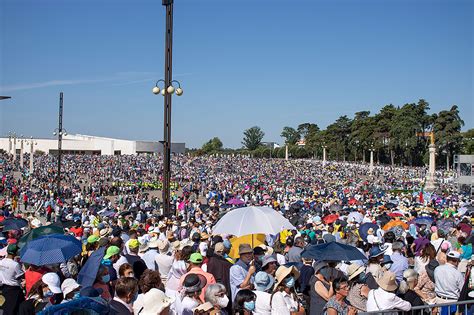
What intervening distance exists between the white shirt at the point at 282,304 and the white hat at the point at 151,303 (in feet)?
3.41

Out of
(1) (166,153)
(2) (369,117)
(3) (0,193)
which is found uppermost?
(2) (369,117)

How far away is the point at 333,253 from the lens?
681 centimetres

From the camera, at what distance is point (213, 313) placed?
191 inches

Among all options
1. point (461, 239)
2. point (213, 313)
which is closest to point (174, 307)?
point (213, 313)

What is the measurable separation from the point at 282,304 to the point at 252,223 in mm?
3296

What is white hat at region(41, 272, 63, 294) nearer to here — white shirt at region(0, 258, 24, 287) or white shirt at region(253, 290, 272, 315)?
white shirt at region(0, 258, 24, 287)

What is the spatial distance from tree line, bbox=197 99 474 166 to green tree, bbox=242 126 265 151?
2157 inches

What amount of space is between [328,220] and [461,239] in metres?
5.96

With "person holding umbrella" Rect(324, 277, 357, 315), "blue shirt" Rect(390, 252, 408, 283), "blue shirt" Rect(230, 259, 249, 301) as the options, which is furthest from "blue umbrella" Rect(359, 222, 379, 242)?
"person holding umbrella" Rect(324, 277, 357, 315)

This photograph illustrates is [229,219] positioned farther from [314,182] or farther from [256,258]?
[314,182]

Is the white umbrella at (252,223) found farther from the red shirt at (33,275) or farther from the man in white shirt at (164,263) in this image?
the red shirt at (33,275)

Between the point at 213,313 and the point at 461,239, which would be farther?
the point at 461,239

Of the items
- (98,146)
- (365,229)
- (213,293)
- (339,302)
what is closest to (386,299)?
(339,302)

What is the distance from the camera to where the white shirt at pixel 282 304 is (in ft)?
17.5
